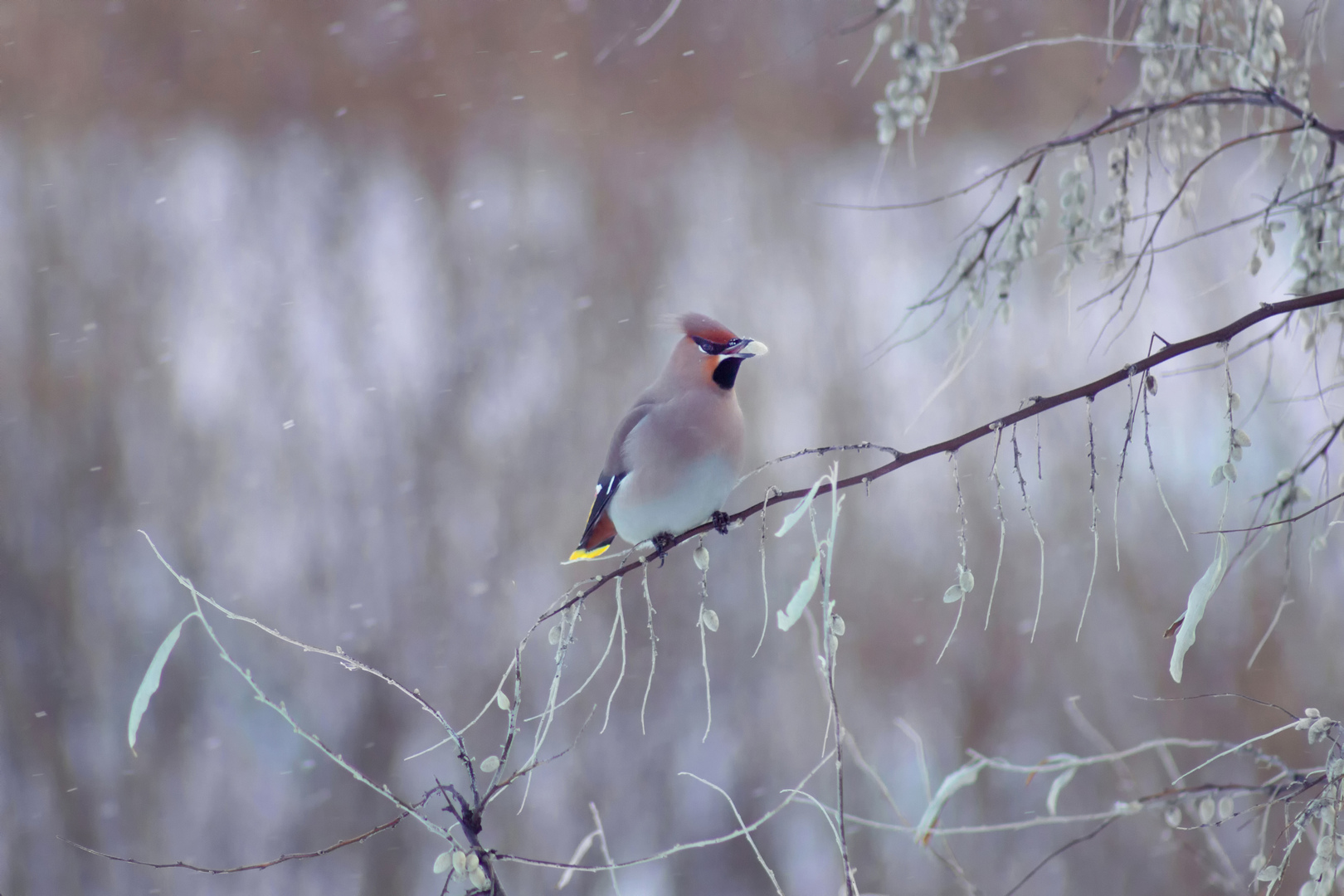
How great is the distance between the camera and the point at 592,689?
4227 millimetres

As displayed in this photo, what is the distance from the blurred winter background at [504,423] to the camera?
396cm

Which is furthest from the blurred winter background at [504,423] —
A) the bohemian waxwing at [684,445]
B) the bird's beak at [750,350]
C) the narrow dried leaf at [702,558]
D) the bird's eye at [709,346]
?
the narrow dried leaf at [702,558]

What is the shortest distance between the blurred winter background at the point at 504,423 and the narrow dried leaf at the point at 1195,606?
9.84ft

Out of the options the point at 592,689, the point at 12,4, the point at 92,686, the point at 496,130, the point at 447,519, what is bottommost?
the point at 592,689

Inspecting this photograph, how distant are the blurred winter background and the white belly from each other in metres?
1.85

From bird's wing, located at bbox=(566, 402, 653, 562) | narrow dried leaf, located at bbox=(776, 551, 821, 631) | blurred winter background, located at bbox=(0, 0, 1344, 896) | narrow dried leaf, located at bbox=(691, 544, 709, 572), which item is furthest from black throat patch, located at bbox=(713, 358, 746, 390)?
Answer: blurred winter background, located at bbox=(0, 0, 1344, 896)

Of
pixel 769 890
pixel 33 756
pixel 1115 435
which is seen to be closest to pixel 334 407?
pixel 33 756

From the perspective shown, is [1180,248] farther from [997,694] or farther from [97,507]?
[97,507]

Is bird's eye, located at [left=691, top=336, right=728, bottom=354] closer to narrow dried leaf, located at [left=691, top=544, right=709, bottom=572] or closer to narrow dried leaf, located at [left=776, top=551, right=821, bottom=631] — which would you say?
narrow dried leaf, located at [left=691, top=544, right=709, bottom=572]

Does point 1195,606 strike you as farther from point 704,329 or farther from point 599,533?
point 599,533

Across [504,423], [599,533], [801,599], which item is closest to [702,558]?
Result: [801,599]

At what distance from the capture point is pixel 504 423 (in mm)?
4145

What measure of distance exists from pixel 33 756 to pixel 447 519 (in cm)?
188

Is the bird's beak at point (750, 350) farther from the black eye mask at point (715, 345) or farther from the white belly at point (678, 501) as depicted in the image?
the white belly at point (678, 501)
